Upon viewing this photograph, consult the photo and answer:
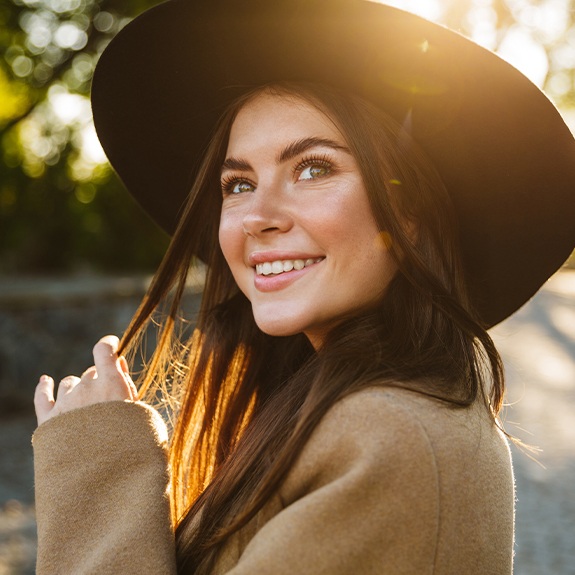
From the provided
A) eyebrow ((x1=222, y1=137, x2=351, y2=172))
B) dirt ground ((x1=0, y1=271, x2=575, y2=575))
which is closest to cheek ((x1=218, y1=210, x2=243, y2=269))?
eyebrow ((x1=222, y1=137, x2=351, y2=172))

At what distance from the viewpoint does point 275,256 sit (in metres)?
1.88

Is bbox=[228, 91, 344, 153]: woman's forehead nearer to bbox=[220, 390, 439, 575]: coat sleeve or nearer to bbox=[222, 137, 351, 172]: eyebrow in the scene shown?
bbox=[222, 137, 351, 172]: eyebrow

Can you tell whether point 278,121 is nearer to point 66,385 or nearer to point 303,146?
point 303,146

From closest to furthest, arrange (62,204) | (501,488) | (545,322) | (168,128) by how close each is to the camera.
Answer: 1. (501,488)
2. (168,128)
3. (62,204)
4. (545,322)

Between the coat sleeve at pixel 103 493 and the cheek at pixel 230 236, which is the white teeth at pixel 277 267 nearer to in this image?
the cheek at pixel 230 236

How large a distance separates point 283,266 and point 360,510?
74cm

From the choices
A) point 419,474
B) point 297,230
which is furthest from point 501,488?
point 297,230

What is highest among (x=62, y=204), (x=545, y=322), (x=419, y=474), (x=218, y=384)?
(x=419, y=474)

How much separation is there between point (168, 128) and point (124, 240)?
11.4 meters

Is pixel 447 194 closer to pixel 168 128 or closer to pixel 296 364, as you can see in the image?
pixel 296 364

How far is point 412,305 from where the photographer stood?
1.86 meters

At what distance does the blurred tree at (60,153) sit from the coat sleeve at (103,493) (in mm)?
8492

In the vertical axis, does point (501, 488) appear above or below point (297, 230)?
below

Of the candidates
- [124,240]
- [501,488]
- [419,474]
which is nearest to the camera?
[419,474]
